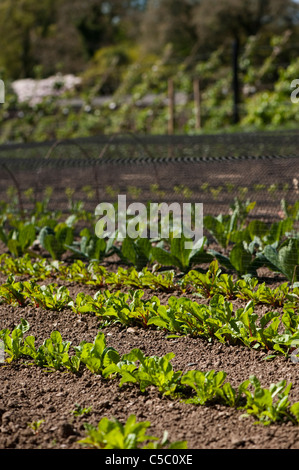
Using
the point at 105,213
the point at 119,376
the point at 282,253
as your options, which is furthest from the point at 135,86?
the point at 119,376

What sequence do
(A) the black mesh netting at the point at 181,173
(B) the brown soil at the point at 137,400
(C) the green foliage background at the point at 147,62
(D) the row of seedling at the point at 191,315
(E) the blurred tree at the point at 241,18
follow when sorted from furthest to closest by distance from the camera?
(E) the blurred tree at the point at 241,18 → (C) the green foliage background at the point at 147,62 → (A) the black mesh netting at the point at 181,173 → (D) the row of seedling at the point at 191,315 → (B) the brown soil at the point at 137,400

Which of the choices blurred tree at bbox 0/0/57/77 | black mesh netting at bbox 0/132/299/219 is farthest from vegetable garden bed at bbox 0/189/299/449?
blurred tree at bbox 0/0/57/77

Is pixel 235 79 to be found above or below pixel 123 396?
above

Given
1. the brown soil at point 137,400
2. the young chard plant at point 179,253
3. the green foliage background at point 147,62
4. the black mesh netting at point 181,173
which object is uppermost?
the green foliage background at point 147,62

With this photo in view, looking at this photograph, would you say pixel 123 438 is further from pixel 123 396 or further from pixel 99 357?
pixel 99 357

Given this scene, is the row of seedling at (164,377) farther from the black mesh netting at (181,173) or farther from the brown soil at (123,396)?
the black mesh netting at (181,173)

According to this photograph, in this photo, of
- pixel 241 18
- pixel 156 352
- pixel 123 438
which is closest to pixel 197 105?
pixel 156 352

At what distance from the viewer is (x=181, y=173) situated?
5.07m

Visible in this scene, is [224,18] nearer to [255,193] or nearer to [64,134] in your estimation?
[64,134]

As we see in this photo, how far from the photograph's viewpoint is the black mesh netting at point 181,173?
188 inches

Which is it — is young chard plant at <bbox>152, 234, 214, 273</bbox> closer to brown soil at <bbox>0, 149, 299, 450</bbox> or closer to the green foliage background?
brown soil at <bbox>0, 149, 299, 450</bbox>

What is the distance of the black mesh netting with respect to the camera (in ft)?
15.6

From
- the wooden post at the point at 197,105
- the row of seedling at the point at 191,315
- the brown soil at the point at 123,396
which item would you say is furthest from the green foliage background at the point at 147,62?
the brown soil at the point at 123,396

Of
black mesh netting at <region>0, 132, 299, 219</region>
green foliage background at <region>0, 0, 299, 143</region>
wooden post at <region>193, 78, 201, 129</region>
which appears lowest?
black mesh netting at <region>0, 132, 299, 219</region>
